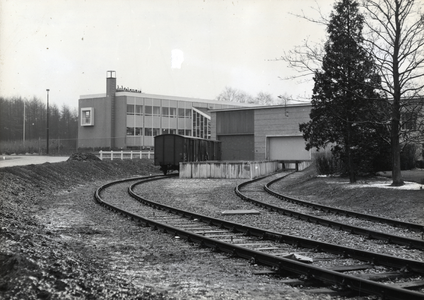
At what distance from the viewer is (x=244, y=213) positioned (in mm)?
13812

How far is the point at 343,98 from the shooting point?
22.7m

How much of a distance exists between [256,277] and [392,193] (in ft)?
36.8

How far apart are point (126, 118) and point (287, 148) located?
27.1m

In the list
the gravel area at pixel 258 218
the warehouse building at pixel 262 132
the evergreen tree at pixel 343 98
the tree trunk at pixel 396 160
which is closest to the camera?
the gravel area at pixel 258 218

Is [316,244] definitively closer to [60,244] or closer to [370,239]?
[370,239]

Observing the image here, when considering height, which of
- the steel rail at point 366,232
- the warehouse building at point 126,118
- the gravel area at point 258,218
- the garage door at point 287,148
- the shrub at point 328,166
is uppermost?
the warehouse building at point 126,118

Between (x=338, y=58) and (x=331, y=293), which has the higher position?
(x=338, y=58)

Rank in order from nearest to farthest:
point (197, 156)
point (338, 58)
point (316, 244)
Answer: point (316, 244), point (338, 58), point (197, 156)

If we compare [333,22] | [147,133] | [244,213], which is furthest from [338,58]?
[147,133]

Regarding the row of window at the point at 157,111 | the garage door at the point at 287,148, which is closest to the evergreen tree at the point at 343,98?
the garage door at the point at 287,148

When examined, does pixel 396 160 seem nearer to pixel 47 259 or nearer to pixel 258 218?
pixel 258 218

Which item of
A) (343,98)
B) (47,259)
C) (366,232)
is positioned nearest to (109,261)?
(47,259)

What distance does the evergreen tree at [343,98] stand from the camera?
21.9 meters

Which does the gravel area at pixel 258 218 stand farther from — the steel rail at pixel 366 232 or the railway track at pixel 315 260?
the railway track at pixel 315 260
